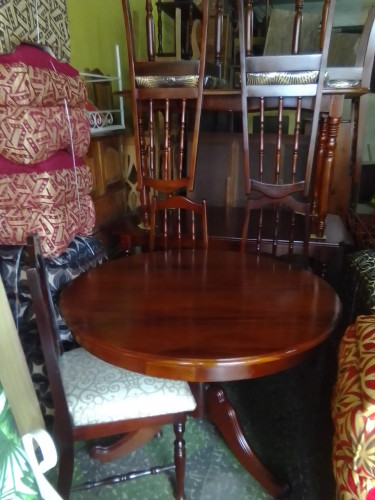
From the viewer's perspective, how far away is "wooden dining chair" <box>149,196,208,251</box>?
71.1 inches

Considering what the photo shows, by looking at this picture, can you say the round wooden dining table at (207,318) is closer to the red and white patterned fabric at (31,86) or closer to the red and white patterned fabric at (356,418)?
the red and white patterned fabric at (356,418)

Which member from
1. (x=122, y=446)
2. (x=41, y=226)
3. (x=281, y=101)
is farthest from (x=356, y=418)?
(x=281, y=101)

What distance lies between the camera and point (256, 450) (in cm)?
155

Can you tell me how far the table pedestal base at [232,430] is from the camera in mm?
1363

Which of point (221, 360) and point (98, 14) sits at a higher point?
point (98, 14)

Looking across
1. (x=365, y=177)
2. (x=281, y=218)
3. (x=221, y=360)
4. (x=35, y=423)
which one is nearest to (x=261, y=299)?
(x=221, y=360)

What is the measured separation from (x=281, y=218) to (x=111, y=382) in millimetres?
1513

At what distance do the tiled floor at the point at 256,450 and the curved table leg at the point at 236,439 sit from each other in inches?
1.9

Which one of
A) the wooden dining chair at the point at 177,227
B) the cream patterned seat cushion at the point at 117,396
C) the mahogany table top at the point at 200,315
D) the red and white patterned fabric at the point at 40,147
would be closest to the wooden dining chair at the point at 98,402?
the cream patterned seat cushion at the point at 117,396

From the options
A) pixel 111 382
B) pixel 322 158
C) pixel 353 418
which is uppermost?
pixel 322 158

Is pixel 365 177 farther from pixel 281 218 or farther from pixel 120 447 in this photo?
pixel 120 447

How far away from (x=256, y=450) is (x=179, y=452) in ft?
1.39

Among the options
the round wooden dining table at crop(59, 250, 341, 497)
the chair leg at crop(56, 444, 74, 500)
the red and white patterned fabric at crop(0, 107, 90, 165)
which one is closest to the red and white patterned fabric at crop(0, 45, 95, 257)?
the red and white patterned fabric at crop(0, 107, 90, 165)

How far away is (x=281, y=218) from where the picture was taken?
92.9 inches
